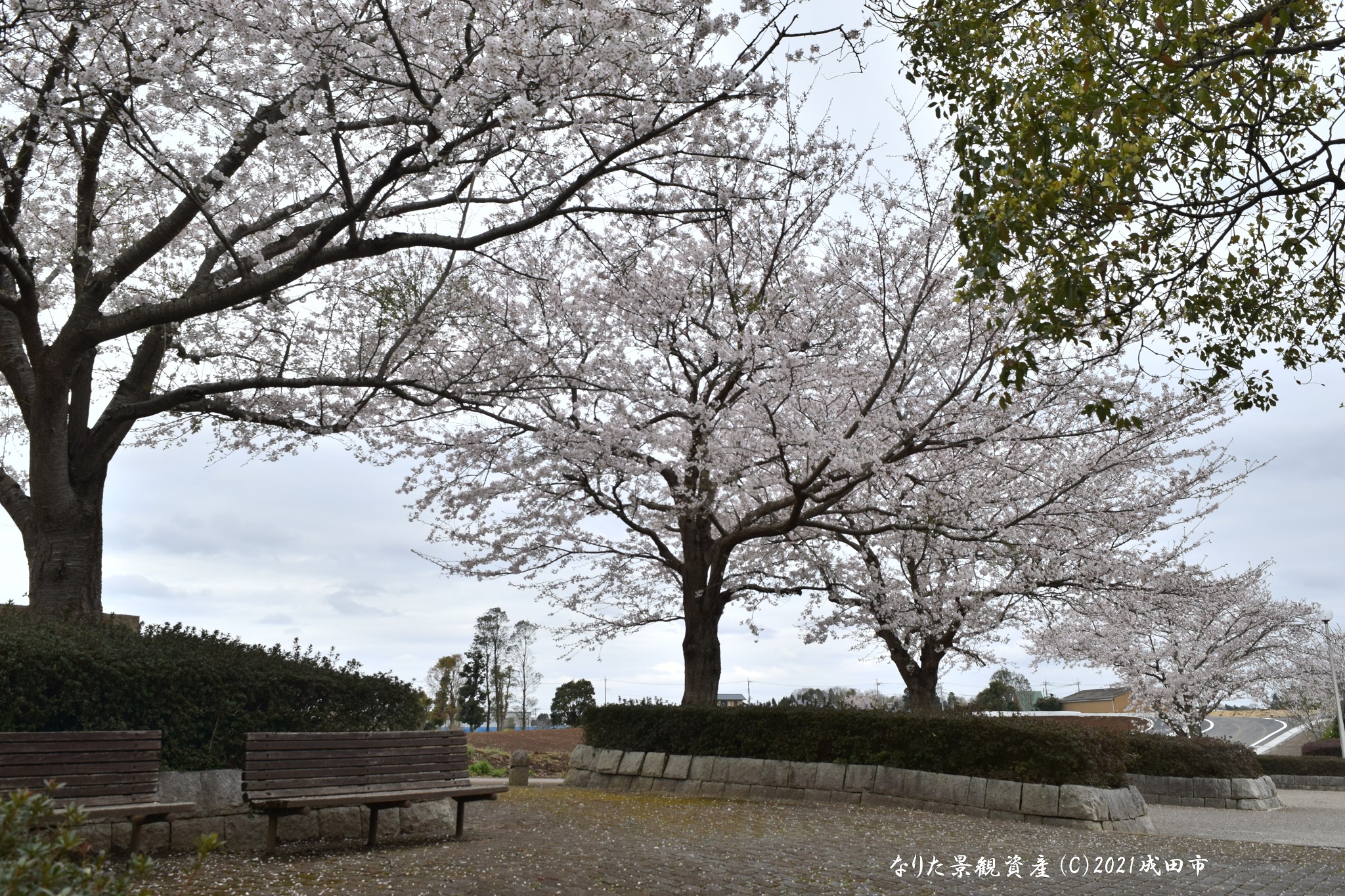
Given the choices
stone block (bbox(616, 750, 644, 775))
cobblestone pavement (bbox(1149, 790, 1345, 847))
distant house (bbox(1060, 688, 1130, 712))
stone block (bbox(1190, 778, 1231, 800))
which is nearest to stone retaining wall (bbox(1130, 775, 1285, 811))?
stone block (bbox(1190, 778, 1231, 800))

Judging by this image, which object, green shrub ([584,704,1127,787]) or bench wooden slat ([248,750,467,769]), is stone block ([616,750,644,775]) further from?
bench wooden slat ([248,750,467,769])

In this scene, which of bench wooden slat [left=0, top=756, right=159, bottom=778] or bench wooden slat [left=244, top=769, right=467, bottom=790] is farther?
bench wooden slat [left=244, top=769, right=467, bottom=790]

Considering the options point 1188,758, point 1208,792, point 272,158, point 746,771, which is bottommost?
point 1208,792

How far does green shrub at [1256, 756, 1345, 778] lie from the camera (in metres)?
22.0

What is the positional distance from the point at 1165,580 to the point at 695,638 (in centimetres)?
796

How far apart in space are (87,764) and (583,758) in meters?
9.05

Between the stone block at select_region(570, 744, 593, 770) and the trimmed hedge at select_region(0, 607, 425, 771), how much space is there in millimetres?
5927

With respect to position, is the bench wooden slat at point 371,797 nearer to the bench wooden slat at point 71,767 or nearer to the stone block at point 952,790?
the bench wooden slat at point 71,767

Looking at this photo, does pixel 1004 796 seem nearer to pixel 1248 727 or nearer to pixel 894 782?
pixel 894 782

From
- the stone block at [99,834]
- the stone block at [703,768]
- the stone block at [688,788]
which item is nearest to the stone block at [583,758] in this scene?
the stone block at [688,788]

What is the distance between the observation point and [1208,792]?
15.0 m

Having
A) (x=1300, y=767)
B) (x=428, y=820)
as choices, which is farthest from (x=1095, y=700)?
(x=428, y=820)

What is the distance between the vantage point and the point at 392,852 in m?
6.81

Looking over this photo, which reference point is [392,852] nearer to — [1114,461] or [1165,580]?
[1114,461]
